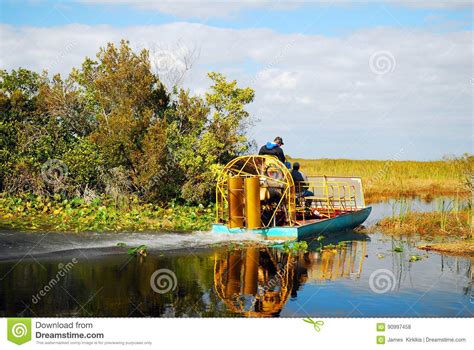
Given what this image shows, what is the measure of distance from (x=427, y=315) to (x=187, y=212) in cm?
1047

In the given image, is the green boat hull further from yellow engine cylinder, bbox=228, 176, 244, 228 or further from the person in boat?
the person in boat

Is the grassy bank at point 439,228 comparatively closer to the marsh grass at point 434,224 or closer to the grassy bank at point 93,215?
the marsh grass at point 434,224

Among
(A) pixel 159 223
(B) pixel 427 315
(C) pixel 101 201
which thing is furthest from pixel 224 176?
(B) pixel 427 315

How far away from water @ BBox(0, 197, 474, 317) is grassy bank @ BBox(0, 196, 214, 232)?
1.09m

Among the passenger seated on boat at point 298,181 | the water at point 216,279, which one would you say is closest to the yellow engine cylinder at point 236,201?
the water at point 216,279

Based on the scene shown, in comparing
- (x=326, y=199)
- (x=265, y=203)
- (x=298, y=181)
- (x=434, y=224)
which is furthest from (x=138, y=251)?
(x=434, y=224)

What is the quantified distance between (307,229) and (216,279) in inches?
187

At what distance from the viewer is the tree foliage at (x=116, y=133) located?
1852 cm

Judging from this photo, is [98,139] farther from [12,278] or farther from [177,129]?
[12,278]

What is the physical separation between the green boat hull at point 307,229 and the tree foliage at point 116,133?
13.6ft

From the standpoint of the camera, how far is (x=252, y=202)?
14617mm

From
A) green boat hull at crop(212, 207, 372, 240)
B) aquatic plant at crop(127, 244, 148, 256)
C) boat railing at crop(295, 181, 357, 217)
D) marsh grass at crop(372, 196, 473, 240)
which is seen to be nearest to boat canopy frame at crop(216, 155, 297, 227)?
green boat hull at crop(212, 207, 372, 240)

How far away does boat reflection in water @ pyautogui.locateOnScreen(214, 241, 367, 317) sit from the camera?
964 cm

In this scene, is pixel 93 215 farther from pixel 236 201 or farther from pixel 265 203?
pixel 265 203
